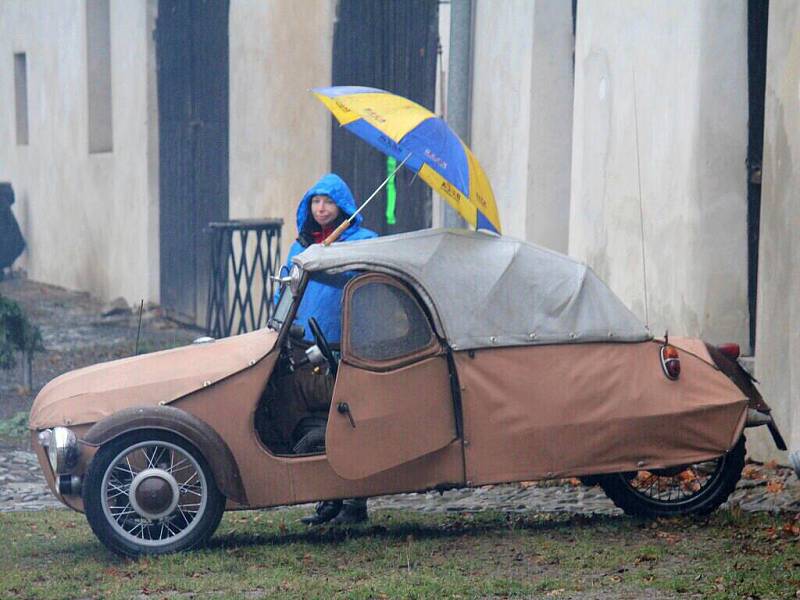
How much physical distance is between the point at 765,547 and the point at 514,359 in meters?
1.37

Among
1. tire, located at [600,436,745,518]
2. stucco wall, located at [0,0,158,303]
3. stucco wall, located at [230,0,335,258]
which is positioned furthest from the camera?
stucco wall, located at [0,0,158,303]

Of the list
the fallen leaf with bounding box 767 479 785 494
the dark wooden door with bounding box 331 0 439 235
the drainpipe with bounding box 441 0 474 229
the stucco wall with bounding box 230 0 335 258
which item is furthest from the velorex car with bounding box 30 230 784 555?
the stucco wall with bounding box 230 0 335 258

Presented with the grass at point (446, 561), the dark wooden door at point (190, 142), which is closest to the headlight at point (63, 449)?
the grass at point (446, 561)

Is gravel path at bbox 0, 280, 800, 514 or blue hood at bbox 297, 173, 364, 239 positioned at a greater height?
blue hood at bbox 297, 173, 364, 239

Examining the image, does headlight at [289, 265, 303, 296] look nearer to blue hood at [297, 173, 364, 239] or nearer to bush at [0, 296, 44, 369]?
blue hood at [297, 173, 364, 239]

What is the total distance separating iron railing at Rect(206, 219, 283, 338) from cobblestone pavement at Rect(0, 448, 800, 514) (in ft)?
17.1

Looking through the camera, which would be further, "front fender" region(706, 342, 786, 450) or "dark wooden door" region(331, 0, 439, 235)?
"dark wooden door" region(331, 0, 439, 235)

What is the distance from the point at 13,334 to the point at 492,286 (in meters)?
6.68

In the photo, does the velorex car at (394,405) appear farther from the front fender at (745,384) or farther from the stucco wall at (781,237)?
the stucco wall at (781,237)

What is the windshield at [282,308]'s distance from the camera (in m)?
7.05

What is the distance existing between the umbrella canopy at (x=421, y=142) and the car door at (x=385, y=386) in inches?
20.6

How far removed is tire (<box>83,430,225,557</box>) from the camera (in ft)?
21.8

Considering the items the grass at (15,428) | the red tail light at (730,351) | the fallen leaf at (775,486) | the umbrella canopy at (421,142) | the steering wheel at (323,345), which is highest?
the umbrella canopy at (421,142)

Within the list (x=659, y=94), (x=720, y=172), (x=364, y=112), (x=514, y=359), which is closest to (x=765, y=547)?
(x=514, y=359)
